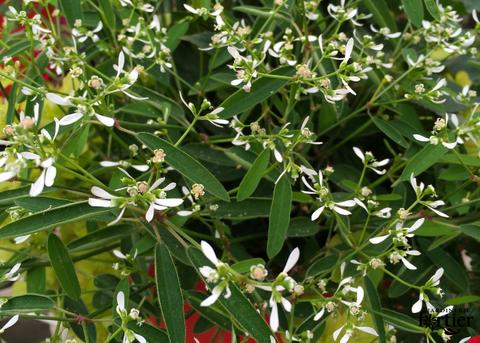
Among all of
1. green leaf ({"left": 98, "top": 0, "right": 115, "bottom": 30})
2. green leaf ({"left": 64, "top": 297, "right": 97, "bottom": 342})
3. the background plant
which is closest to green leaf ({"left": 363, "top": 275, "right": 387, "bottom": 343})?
the background plant

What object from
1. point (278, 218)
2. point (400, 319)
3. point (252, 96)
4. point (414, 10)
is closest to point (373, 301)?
point (400, 319)

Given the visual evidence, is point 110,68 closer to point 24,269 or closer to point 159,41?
point 159,41

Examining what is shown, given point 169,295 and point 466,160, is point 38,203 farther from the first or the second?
point 466,160

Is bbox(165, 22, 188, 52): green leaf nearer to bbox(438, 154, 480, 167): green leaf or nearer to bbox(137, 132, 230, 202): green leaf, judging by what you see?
bbox(137, 132, 230, 202): green leaf

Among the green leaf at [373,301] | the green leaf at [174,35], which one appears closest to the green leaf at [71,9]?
the green leaf at [174,35]

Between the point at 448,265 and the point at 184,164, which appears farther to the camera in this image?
the point at 448,265

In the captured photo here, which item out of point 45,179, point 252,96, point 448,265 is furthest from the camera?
point 448,265

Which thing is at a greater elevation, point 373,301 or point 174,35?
point 174,35
